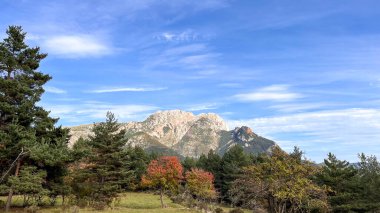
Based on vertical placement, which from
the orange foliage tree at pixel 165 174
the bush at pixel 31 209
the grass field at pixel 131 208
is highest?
the orange foliage tree at pixel 165 174

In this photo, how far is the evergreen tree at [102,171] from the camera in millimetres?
44562

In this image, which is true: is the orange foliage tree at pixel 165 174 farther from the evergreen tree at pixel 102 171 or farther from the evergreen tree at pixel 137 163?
the evergreen tree at pixel 137 163

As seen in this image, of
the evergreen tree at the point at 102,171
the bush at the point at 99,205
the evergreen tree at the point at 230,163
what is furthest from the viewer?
the evergreen tree at the point at 230,163

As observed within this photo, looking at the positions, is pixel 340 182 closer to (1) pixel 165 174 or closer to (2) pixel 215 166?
(1) pixel 165 174

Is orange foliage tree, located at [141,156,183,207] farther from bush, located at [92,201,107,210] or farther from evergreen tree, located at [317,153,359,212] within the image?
evergreen tree, located at [317,153,359,212]

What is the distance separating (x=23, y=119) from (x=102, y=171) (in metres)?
14.9

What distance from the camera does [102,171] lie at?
44000 millimetres

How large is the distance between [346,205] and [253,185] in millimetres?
30812

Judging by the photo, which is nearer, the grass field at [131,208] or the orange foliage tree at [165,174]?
the grass field at [131,208]

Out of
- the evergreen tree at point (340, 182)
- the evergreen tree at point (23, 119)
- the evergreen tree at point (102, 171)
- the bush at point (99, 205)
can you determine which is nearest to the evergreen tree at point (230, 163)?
the evergreen tree at point (340, 182)

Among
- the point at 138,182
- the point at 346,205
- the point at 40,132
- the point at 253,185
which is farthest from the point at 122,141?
the point at 138,182

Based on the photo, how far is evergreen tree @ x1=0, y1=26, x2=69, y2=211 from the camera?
29578 mm

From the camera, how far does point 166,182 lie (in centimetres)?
5781

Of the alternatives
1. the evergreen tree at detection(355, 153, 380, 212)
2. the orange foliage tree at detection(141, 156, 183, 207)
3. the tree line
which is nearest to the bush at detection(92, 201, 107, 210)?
the tree line
